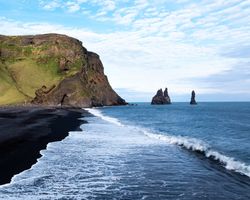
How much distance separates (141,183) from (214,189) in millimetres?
3763

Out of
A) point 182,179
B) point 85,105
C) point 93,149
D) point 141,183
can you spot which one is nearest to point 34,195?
point 141,183

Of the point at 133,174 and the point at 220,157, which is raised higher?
the point at 220,157

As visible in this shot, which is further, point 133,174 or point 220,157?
point 220,157

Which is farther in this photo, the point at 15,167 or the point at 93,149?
the point at 93,149

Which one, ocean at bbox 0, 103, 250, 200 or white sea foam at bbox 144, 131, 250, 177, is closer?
A: ocean at bbox 0, 103, 250, 200

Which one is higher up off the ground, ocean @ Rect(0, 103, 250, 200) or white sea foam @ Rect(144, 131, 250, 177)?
white sea foam @ Rect(144, 131, 250, 177)

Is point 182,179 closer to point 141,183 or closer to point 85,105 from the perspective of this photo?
point 141,183

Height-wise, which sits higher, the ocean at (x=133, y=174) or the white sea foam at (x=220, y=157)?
the white sea foam at (x=220, y=157)

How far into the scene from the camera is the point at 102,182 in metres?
20.2

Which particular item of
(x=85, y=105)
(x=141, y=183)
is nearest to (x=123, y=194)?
(x=141, y=183)

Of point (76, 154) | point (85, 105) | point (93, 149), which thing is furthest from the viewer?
point (85, 105)

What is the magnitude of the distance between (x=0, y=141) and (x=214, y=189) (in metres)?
21.3

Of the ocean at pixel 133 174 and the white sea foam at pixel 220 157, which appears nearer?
the ocean at pixel 133 174

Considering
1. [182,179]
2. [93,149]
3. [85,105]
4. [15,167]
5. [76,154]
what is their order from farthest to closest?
[85,105] < [93,149] < [76,154] < [15,167] < [182,179]
